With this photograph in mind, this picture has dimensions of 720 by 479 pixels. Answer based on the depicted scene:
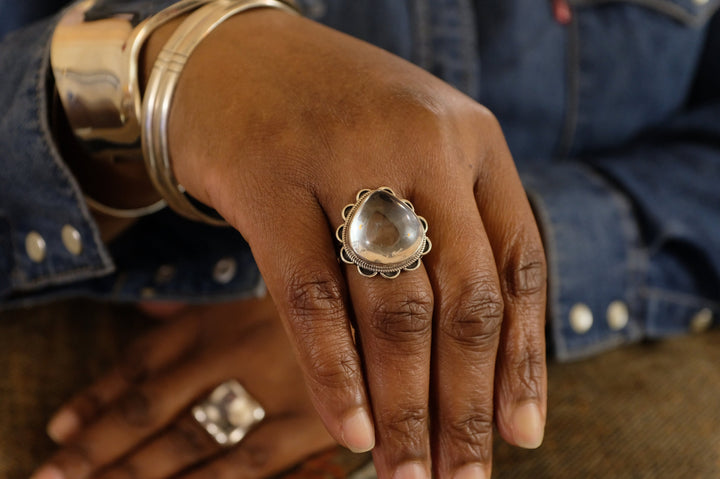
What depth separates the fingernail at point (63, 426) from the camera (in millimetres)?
681

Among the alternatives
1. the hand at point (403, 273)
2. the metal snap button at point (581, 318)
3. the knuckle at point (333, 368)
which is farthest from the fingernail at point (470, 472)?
the metal snap button at point (581, 318)

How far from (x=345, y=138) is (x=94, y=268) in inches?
13.8

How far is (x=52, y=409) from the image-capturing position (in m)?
0.70

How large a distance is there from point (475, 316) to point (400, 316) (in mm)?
59

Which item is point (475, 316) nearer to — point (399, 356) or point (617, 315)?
point (399, 356)

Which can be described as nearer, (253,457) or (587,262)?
(253,457)

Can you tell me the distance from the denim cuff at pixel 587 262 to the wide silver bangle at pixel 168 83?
508 millimetres

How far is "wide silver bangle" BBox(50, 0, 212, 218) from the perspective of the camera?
0.53 metres

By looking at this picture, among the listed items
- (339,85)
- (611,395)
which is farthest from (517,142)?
(339,85)

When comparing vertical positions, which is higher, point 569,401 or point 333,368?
point 333,368

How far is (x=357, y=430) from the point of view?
1.40ft

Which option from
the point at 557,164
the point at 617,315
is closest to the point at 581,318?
the point at 617,315

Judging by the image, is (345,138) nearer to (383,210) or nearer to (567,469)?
(383,210)

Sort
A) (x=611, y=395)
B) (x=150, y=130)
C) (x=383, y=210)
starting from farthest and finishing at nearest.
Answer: (x=611, y=395) → (x=150, y=130) → (x=383, y=210)
